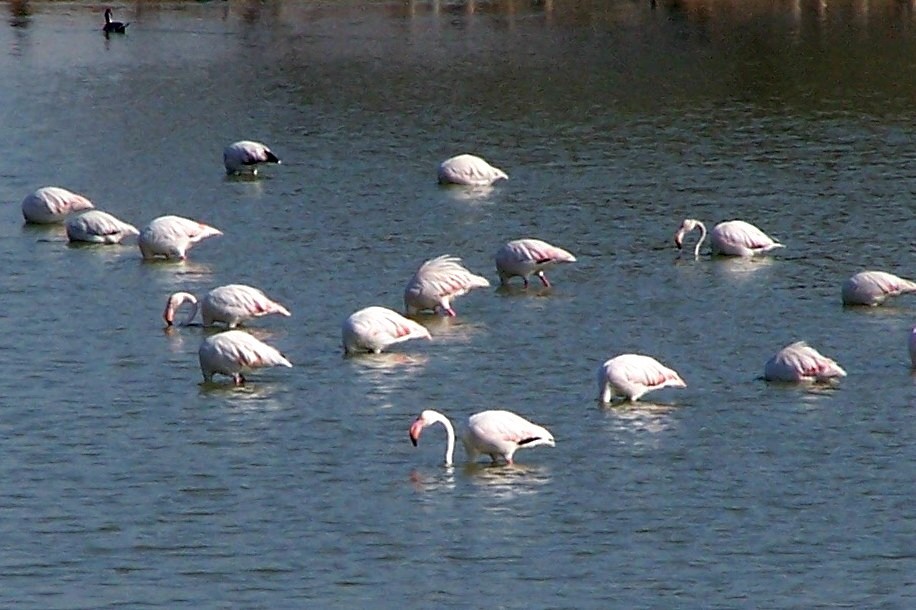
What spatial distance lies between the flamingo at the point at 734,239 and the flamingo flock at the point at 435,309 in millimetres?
12

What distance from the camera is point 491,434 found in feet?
58.6

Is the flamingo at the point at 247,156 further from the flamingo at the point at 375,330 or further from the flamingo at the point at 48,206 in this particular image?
the flamingo at the point at 375,330

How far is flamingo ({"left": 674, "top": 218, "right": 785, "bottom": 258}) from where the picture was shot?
2730 centimetres

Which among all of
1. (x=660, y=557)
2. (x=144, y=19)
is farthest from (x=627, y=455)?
(x=144, y=19)

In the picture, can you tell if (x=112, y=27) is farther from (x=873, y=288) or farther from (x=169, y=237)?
(x=873, y=288)

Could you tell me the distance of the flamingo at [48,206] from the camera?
3023 centimetres

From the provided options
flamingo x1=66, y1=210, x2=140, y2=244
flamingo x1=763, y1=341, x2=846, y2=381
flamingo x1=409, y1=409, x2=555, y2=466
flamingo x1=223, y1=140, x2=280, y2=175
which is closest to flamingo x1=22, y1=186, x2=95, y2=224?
flamingo x1=66, y1=210, x2=140, y2=244

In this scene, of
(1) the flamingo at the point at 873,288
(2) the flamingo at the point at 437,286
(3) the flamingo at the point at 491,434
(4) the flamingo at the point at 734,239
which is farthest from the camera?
(4) the flamingo at the point at 734,239

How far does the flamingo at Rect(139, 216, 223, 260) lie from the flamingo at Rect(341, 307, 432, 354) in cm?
576

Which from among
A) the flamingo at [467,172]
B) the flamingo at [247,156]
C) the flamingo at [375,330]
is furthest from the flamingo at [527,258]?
the flamingo at [247,156]

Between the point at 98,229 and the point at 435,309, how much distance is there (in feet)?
21.2

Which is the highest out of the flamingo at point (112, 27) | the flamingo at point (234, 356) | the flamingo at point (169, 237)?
the flamingo at point (234, 356)

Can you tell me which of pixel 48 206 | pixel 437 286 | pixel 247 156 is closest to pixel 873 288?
pixel 437 286

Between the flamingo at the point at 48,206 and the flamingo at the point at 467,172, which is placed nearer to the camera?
the flamingo at the point at 48,206
